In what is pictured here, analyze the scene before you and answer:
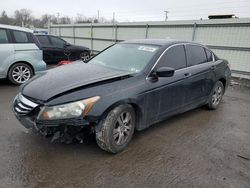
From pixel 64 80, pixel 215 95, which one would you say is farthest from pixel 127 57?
pixel 215 95

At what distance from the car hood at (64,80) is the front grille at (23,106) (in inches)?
3.0

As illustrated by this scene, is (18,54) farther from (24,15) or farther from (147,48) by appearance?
(24,15)

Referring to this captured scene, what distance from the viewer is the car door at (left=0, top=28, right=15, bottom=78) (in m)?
6.10

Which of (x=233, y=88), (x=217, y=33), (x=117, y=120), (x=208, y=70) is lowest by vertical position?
(x=233, y=88)

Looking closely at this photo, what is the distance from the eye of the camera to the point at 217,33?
9648 millimetres

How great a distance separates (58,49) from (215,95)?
8118 millimetres

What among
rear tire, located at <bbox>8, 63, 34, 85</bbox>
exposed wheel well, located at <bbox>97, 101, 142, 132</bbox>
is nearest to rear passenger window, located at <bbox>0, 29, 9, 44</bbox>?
rear tire, located at <bbox>8, 63, 34, 85</bbox>

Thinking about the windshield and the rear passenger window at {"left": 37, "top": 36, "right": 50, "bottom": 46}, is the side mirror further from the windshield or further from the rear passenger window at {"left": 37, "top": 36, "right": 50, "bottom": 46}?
the rear passenger window at {"left": 37, "top": 36, "right": 50, "bottom": 46}

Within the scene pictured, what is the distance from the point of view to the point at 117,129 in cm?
312

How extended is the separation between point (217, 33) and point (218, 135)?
6899 millimetres

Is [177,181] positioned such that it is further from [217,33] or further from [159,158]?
[217,33]

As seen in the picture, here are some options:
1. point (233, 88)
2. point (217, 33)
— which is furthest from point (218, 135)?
point (217, 33)

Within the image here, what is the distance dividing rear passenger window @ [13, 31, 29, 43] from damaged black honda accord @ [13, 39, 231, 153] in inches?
127

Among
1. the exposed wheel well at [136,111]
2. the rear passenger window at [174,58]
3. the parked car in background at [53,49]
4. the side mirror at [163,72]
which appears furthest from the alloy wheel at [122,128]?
the parked car in background at [53,49]
